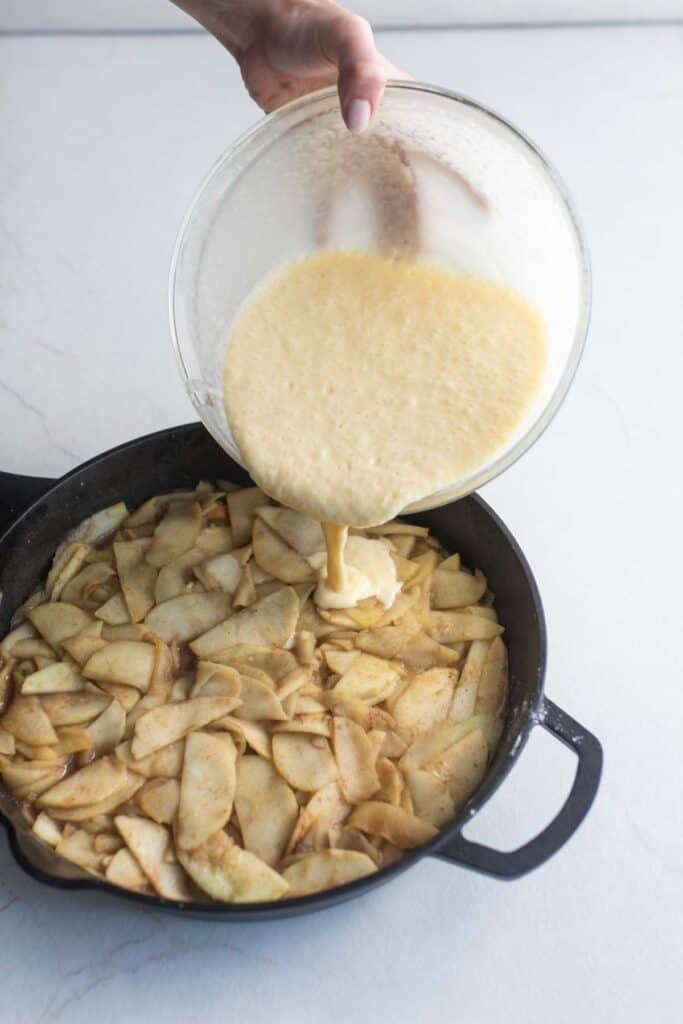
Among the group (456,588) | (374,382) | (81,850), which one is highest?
(374,382)

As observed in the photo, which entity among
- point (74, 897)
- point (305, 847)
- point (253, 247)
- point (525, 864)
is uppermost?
point (253, 247)

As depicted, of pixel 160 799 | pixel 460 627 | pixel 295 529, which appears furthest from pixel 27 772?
pixel 460 627

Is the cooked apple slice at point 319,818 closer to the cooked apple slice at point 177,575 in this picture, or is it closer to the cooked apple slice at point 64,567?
the cooked apple slice at point 177,575

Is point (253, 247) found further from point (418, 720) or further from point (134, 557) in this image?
point (418, 720)

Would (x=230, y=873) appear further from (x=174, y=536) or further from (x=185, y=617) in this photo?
(x=174, y=536)

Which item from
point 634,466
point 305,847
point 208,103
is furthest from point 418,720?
point 208,103

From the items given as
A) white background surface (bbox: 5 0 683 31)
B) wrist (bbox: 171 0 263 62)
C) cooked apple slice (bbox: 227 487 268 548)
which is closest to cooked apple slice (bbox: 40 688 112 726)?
cooked apple slice (bbox: 227 487 268 548)
